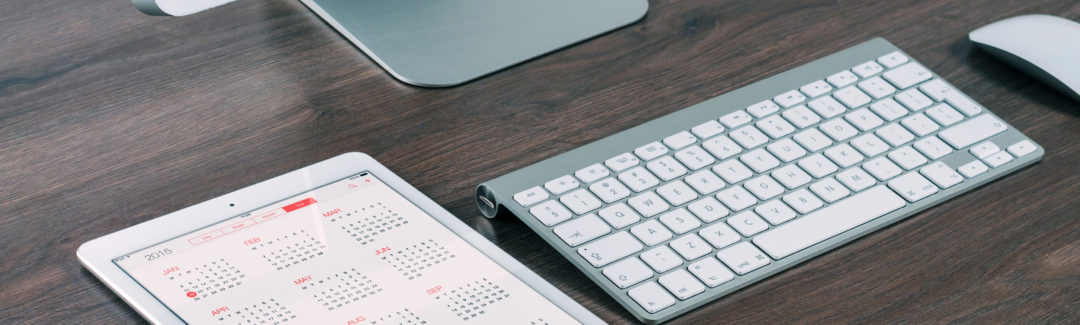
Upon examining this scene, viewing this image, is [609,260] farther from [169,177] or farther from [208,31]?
[208,31]

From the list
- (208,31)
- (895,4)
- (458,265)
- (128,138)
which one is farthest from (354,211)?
(895,4)

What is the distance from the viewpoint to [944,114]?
822 mm

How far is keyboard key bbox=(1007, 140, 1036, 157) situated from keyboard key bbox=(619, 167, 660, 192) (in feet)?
0.88

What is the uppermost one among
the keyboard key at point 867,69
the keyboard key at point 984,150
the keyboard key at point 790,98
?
the keyboard key at point 867,69

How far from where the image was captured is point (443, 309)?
630 mm

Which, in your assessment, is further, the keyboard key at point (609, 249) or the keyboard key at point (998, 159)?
the keyboard key at point (998, 159)

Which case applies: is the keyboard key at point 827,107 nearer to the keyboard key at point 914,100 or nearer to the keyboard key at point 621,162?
the keyboard key at point 914,100

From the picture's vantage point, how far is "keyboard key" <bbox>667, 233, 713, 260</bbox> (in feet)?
2.23

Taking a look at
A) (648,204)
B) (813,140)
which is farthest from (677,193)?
(813,140)

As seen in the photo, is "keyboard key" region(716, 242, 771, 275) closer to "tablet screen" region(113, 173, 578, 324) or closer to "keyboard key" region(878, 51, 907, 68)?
"tablet screen" region(113, 173, 578, 324)

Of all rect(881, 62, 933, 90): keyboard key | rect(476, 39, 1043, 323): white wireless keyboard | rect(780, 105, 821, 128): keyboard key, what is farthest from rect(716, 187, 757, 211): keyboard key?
rect(881, 62, 933, 90): keyboard key

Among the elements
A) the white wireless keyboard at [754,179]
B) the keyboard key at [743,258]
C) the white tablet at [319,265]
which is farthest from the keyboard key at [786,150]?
the white tablet at [319,265]

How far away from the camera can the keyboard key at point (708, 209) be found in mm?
710

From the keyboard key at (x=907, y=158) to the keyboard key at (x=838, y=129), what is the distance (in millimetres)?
34
